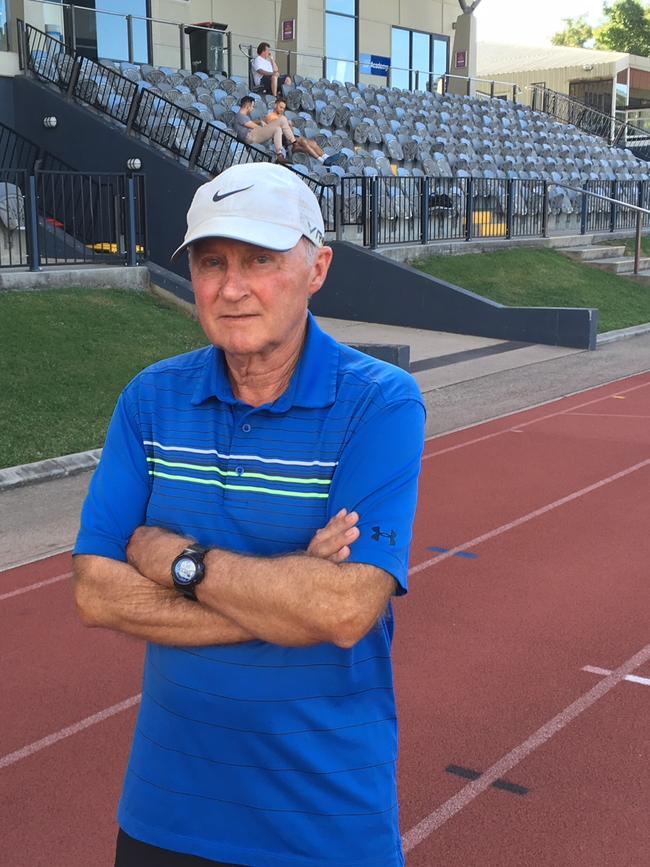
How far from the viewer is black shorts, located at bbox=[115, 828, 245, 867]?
6.86 ft

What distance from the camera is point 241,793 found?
2.08 meters

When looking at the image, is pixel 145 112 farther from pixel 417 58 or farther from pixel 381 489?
pixel 417 58

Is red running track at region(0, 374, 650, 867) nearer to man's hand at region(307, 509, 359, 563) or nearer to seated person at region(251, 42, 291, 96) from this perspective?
man's hand at region(307, 509, 359, 563)

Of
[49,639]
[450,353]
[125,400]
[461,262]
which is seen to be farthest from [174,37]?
[125,400]

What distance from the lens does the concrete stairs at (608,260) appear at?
24.1m

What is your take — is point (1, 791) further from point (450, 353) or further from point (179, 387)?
point (450, 353)

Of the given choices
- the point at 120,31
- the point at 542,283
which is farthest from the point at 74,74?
the point at 542,283

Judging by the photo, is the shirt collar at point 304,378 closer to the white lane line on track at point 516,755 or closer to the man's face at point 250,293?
the man's face at point 250,293

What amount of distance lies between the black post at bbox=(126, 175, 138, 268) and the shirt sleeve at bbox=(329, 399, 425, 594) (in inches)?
579

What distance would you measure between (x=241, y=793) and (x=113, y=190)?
16.1 metres

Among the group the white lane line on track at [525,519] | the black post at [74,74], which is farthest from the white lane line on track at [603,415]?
the black post at [74,74]

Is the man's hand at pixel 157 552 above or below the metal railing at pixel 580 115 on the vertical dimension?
below

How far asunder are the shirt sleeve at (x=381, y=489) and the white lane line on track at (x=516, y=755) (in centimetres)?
228

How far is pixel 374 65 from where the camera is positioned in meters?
33.5
